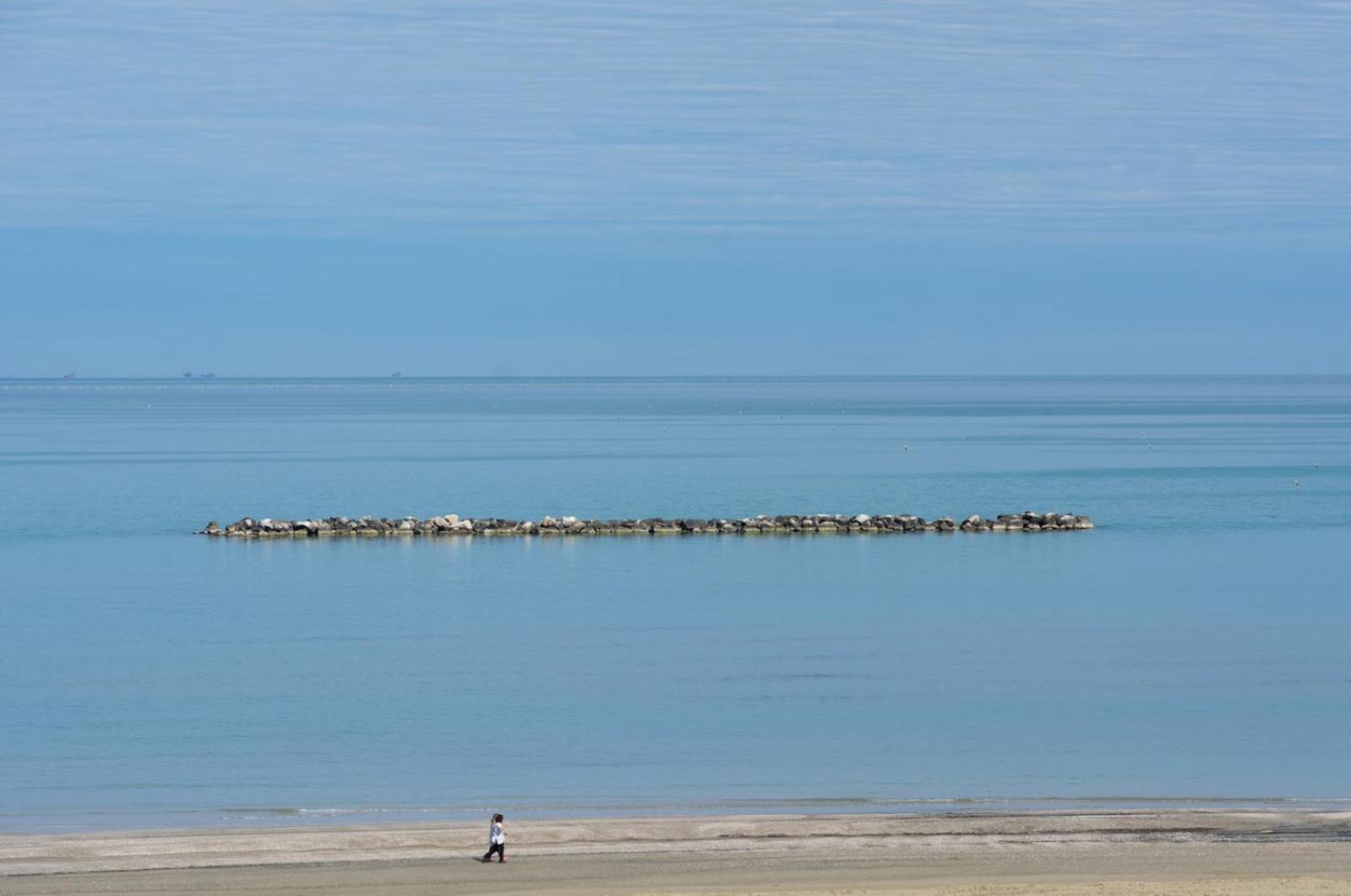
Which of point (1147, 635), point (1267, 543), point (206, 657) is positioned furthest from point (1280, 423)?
point (206, 657)

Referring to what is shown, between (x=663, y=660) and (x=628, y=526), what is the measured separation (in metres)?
26.2

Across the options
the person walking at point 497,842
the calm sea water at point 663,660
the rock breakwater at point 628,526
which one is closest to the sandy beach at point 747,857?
the person walking at point 497,842

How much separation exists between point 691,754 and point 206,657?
13064mm

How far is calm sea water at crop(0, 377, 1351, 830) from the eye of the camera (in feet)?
77.9

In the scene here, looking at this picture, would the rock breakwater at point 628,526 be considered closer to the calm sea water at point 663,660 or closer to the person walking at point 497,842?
the calm sea water at point 663,660

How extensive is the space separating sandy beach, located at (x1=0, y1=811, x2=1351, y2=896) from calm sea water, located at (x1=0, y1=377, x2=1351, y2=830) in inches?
59.9

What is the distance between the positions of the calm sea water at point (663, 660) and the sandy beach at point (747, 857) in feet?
4.99

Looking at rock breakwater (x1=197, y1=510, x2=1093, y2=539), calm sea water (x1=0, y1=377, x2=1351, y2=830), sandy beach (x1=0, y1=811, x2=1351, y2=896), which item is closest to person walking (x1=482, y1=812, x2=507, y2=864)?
sandy beach (x1=0, y1=811, x2=1351, y2=896)

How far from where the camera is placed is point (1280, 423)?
167 metres

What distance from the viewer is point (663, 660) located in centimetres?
3391

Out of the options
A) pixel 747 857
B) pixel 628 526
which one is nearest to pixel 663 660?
pixel 747 857

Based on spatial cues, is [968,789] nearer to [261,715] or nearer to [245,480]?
[261,715]

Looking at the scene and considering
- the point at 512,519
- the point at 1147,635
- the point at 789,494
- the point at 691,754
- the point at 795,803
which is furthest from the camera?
the point at 789,494

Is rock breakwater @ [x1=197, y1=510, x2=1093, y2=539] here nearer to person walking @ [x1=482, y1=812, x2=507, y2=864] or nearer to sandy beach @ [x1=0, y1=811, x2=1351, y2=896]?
sandy beach @ [x1=0, y1=811, x2=1351, y2=896]
